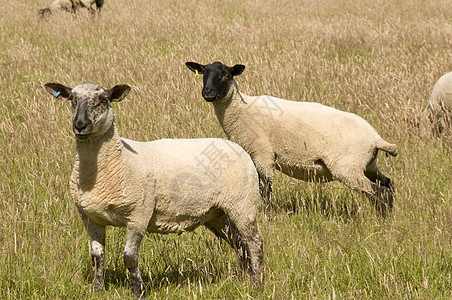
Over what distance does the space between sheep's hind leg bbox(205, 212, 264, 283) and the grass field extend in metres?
0.12

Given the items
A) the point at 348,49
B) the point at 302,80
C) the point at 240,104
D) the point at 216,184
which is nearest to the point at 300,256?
the point at 216,184

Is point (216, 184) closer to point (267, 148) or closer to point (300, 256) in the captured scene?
point (300, 256)

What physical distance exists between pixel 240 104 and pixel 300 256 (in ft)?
7.14

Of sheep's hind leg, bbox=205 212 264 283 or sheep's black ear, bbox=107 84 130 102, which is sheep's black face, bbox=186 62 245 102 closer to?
sheep's hind leg, bbox=205 212 264 283

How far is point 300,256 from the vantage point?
3.58 meters

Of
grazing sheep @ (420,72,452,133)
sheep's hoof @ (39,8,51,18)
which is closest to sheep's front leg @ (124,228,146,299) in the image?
grazing sheep @ (420,72,452,133)

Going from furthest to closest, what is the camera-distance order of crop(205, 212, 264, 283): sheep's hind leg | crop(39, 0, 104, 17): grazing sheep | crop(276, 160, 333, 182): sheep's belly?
crop(39, 0, 104, 17): grazing sheep → crop(276, 160, 333, 182): sheep's belly → crop(205, 212, 264, 283): sheep's hind leg

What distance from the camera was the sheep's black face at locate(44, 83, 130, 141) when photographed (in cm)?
300

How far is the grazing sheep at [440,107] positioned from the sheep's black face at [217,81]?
261 cm

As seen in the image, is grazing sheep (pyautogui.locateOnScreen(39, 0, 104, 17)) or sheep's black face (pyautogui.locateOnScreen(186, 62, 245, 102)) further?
grazing sheep (pyautogui.locateOnScreen(39, 0, 104, 17))

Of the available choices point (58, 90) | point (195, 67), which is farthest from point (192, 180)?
point (195, 67)

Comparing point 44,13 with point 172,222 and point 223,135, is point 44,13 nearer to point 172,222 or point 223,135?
point 223,135

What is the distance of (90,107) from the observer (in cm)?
306

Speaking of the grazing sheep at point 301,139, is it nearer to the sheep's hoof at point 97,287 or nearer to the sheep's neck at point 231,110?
the sheep's neck at point 231,110
